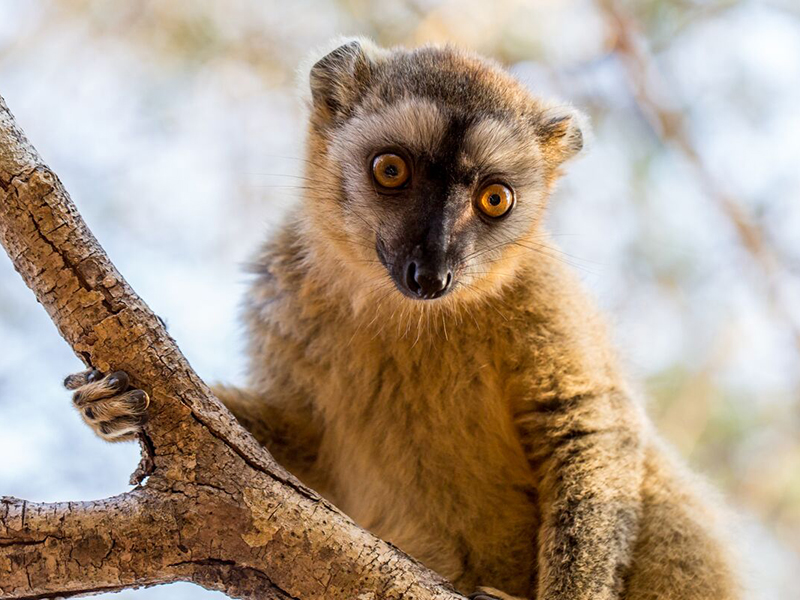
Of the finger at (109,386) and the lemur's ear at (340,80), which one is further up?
the lemur's ear at (340,80)

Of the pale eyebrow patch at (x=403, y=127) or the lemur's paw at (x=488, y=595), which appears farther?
the pale eyebrow patch at (x=403, y=127)

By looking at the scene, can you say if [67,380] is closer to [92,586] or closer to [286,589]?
[92,586]

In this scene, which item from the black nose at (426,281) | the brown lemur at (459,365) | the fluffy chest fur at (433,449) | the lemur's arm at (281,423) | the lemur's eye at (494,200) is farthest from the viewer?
the lemur's arm at (281,423)

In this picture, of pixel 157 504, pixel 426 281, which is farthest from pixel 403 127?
pixel 157 504

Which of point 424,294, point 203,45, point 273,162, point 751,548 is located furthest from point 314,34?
point 751,548

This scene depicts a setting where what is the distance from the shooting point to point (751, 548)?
450 centimetres

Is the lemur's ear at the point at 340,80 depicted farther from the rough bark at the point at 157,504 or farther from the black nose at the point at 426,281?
the rough bark at the point at 157,504

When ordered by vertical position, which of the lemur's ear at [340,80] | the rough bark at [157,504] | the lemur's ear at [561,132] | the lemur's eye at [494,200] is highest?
the lemur's ear at [561,132]

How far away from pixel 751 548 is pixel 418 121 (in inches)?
111

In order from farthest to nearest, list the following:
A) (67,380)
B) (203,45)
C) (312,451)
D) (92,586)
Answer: (203,45), (312,451), (67,380), (92,586)

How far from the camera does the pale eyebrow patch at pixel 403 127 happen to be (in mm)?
3721

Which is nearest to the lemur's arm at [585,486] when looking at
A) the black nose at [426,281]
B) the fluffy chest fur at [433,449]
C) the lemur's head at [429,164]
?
the fluffy chest fur at [433,449]

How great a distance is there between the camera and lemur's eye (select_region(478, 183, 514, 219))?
3850 millimetres

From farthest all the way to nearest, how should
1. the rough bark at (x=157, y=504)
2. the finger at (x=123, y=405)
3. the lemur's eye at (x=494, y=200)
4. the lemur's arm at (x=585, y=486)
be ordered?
the lemur's eye at (x=494, y=200)
the lemur's arm at (x=585, y=486)
the finger at (x=123, y=405)
the rough bark at (x=157, y=504)
